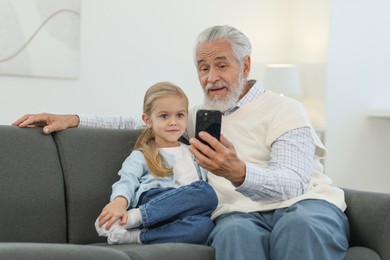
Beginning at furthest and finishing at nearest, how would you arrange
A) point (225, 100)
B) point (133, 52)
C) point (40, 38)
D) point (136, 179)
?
point (133, 52) → point (40, 38) → point (225, 100) → point (136, 179)

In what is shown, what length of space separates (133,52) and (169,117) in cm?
220

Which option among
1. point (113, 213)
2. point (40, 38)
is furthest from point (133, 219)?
point (40, 38)

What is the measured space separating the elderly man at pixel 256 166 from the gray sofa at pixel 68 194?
68mm

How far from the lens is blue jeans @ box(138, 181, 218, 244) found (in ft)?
7.18

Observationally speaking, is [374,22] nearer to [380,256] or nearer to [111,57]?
[111,57]

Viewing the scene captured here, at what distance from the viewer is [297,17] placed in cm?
518

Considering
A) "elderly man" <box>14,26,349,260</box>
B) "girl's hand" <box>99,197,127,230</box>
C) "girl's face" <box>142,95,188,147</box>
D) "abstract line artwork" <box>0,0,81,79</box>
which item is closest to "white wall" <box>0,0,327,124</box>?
"abstract line artwork" <box>0,0,81,79</box>

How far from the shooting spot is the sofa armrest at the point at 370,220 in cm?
220

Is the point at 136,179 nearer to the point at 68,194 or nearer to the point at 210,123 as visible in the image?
the point at 68,194

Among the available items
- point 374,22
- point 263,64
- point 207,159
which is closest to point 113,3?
point 263,64

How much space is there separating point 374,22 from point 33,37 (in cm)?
246

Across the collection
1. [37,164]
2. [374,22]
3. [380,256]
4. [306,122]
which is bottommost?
[380,256]

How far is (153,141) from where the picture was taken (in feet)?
8.25

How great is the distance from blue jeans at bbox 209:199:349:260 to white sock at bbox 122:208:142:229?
247 millimetres
